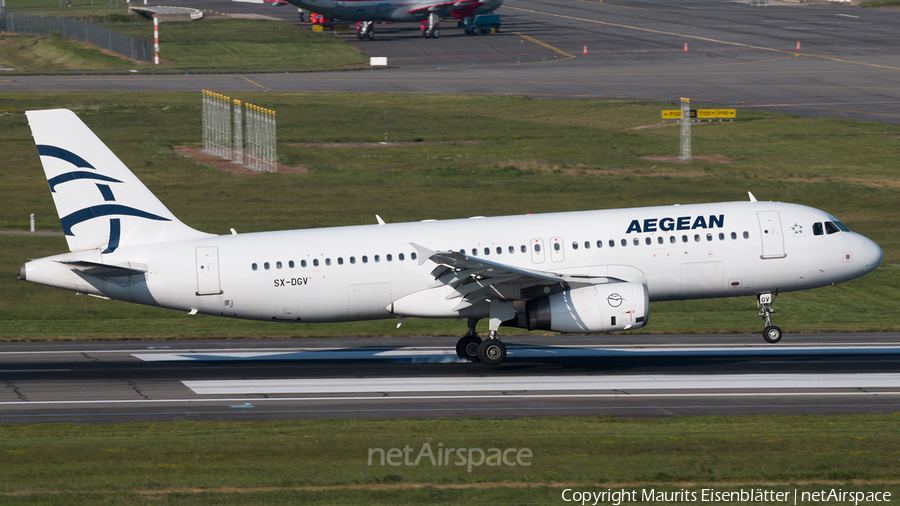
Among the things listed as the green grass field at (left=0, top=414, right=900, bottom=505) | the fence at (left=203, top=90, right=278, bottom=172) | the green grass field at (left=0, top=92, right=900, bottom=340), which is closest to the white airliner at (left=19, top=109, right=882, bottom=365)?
the green grass field at (left=0, top=414, right=900, bottom=505)

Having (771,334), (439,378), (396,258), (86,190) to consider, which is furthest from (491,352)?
(86,190)

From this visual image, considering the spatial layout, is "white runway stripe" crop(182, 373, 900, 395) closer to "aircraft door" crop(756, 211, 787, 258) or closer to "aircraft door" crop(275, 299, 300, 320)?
"aircraft door" crop(275, 299, 300, 320)

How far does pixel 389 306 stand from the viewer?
3322 centimetres

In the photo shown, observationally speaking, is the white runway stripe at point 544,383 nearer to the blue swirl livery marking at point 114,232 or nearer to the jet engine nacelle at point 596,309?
the jet engine nacelle at point 596,309

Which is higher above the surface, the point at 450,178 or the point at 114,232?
the point at 450,178

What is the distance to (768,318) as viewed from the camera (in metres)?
34.4

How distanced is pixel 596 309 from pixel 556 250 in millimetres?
2600

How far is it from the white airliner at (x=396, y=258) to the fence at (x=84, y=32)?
85534mm

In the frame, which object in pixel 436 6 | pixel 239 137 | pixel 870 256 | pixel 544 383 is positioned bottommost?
pixel 544 383

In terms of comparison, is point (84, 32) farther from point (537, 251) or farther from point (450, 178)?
point (537, 251)

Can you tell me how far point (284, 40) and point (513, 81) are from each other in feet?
117

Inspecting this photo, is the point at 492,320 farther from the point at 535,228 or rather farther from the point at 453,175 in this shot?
the point at 453,175

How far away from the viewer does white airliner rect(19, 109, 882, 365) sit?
1276 inches

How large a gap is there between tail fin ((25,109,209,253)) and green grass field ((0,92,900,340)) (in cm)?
921
